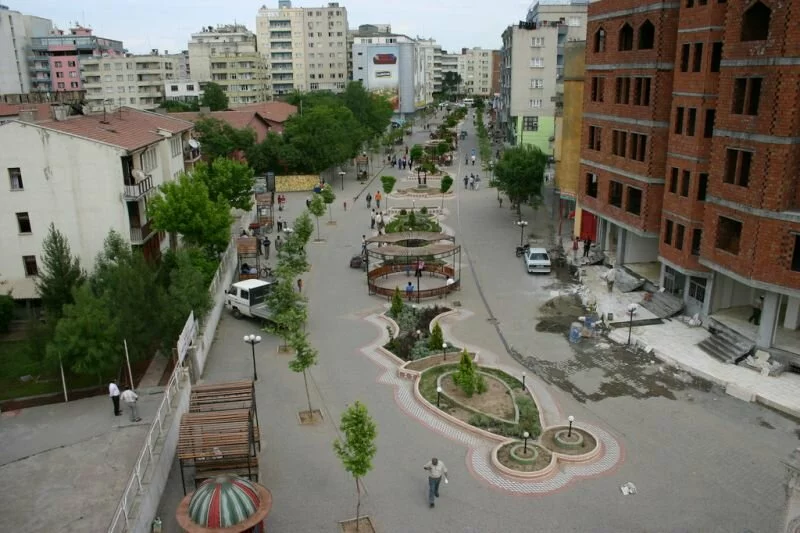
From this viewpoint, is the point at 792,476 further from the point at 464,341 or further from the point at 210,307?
the point at 210,307

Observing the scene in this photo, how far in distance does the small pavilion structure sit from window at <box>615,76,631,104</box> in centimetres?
1138

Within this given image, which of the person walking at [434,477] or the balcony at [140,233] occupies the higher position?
the balcony at [140,233]

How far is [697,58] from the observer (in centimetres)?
2728

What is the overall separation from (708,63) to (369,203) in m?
33.4

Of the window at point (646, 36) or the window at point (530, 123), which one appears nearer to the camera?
the window at point (646, 36)

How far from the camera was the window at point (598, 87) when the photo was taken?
35.5 meters

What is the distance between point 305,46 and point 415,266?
11005 cm

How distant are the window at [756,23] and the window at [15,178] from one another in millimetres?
30832

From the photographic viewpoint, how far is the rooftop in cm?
3052

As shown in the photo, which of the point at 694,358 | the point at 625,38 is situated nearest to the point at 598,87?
the point at 625,38

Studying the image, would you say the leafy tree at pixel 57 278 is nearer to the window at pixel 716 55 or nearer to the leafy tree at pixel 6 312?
the leafy tree at pixel 6 312

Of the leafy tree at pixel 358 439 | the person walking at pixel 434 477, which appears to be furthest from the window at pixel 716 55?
the leafy tree at pixel 358 439

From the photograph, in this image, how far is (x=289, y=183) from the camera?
6288 centimetres

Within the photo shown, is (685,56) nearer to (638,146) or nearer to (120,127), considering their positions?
(638,146)
